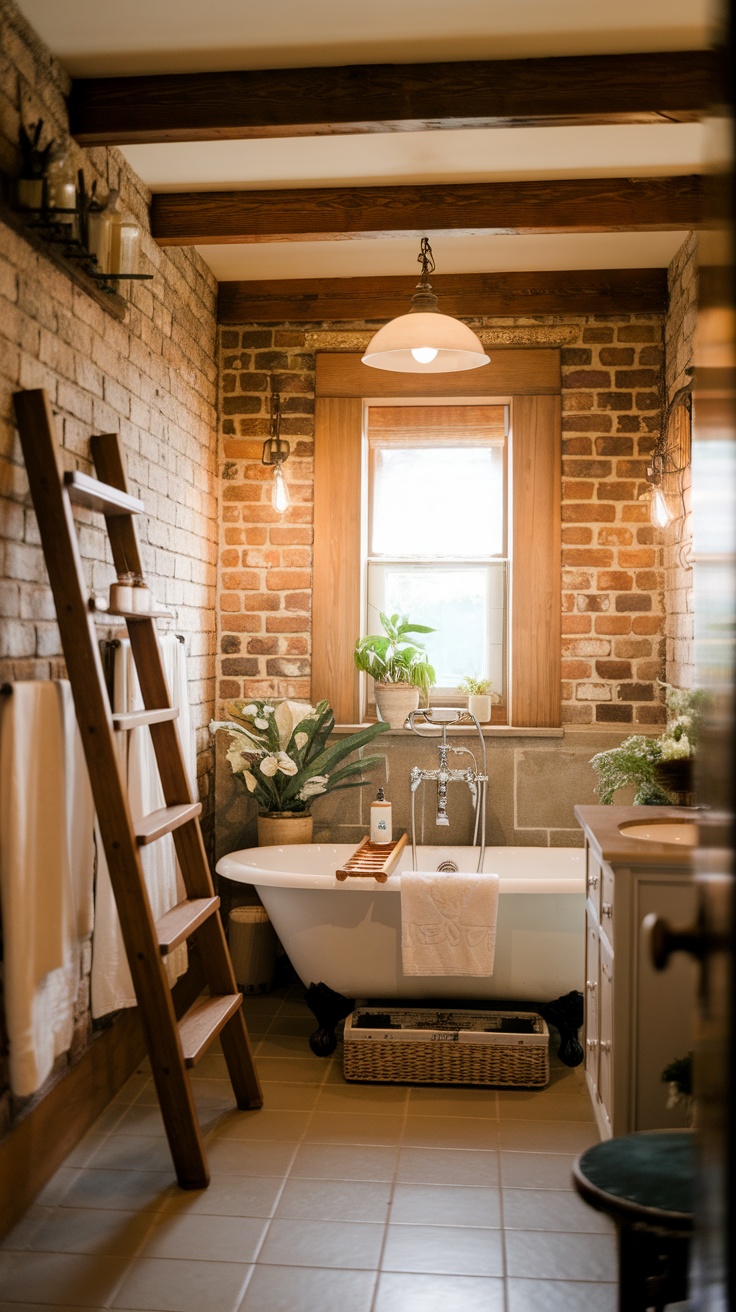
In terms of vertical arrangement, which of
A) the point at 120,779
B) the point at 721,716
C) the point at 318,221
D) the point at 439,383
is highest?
the point at 318,221

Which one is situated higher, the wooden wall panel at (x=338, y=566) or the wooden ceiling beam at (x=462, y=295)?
the wooden ceiling beam at (x=462, y=295)

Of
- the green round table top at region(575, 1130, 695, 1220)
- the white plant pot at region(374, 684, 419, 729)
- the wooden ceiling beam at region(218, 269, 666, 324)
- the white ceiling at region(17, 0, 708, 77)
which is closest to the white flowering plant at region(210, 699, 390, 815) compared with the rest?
the white plant pot at region(374, 684, 419, 729)

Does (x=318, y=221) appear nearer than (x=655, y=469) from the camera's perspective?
Yes

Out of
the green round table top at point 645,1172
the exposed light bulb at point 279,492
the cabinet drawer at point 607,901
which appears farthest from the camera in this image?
the exposed light bulb at point 279,492

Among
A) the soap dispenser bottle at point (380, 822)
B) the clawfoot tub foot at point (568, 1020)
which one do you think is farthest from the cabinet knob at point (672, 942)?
the soap dispenser bottle at point (380, 822)

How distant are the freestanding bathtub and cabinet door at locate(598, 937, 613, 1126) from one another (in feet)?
2.91

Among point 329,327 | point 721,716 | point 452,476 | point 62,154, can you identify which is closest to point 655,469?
point 452,476

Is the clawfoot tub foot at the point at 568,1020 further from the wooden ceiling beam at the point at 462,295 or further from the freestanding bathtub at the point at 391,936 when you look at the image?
the wooden ceiling beam at the point at 462,295

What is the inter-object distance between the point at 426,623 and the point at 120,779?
8.55 ft

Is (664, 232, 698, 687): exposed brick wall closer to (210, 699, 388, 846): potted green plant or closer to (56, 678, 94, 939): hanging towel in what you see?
(210, 699, 388, 846): potted green plant

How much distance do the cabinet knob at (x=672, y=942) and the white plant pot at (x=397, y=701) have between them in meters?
3.73

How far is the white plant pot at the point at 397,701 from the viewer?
4.88 m

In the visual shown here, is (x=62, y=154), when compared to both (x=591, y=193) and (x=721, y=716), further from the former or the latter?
(x=721, y=716)

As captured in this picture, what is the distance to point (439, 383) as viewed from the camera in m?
5.05
